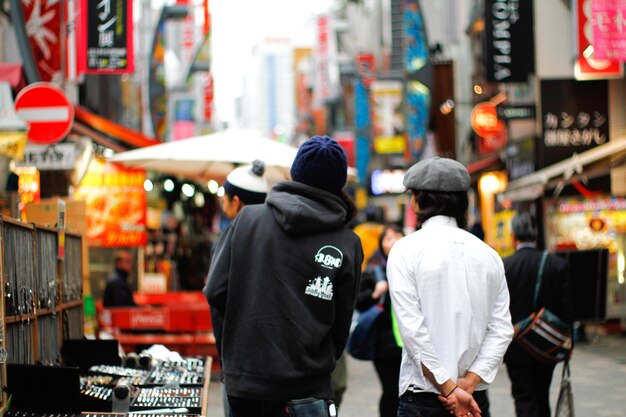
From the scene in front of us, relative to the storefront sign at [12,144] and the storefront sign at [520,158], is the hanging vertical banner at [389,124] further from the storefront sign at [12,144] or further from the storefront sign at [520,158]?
the storefront sign at [12,144]

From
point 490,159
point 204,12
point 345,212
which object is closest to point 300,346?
point 345,212

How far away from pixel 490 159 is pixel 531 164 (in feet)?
16.0

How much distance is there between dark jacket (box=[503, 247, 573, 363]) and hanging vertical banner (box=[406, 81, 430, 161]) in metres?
21.6

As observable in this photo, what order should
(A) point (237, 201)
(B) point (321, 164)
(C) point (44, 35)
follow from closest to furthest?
(B) point (321, 164), (A) point (237, 201), (C) point (44, 35)

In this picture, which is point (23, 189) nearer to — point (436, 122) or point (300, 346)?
point (300, 346)

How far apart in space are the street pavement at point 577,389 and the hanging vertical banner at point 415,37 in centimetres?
1282

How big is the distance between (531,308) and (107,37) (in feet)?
27.8

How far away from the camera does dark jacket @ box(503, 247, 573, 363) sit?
7.50 meters

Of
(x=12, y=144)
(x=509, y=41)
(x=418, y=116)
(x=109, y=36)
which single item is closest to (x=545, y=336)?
(x=12, y=144)

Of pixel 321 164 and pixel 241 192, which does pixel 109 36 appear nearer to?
pixel 241 192

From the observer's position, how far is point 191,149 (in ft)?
41.2

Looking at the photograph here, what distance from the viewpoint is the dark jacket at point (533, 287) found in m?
7.50

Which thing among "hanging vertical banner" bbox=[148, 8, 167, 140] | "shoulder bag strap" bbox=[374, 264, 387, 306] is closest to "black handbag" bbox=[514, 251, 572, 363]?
"shoulder bag strap" bbox=[374, 264, 387, 306]

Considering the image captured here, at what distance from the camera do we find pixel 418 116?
1188 inches
